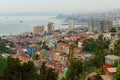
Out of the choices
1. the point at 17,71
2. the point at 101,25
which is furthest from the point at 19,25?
the point at 17,71

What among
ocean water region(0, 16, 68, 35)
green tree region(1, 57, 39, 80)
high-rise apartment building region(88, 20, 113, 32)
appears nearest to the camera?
green tree region(1, 57, 39, 80)

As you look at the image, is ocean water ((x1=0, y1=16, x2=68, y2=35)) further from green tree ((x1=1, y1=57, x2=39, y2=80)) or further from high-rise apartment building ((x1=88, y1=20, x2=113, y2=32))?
green tree ((x1=1, y1=57, x2=39, y2=80))

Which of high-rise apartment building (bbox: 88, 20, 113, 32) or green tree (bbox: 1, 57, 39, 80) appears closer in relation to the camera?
green tree (bbox: 1, 57, 39, 80)

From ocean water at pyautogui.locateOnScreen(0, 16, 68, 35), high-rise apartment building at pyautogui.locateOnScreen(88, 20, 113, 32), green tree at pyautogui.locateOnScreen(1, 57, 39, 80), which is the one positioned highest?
green tree at pyautogui.locateOnScreen(1, 57, 39, 80)

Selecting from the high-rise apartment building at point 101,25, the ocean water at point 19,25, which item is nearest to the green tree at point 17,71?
the high-rise apartment building at point 101,25

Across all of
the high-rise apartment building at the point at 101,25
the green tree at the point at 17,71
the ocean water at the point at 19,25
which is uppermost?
the green tree at the point at 17,71

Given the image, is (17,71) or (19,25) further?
(19,25)

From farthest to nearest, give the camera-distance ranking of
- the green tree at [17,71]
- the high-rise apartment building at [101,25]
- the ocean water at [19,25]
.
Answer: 1. the ocean water at [19,25]
2. the high-rise apartment building at [101,25]
3. the green tree at [17,71]

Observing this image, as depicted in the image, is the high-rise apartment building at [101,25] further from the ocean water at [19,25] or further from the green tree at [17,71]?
the green tree at [17,71]

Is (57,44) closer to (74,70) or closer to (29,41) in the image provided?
(29,41)

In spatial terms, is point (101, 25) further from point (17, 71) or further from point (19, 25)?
point (19, 25)

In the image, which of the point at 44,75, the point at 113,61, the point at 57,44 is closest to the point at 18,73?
the point at 44,75

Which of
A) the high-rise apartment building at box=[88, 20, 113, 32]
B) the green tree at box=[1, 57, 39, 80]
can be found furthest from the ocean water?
the green tree at box=[1, 57, 39, 80]
